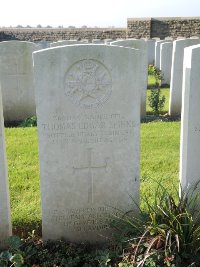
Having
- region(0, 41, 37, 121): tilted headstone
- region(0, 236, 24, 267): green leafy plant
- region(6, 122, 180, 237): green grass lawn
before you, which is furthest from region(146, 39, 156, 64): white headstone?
region(0, 236, 24, 267): green leafy plant

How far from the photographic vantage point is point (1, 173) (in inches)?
125

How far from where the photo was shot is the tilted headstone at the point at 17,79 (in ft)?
23.9

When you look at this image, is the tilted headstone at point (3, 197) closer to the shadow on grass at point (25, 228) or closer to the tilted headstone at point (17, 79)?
the shadow on grass at point (25, 228)

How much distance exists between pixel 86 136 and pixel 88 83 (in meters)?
0.46

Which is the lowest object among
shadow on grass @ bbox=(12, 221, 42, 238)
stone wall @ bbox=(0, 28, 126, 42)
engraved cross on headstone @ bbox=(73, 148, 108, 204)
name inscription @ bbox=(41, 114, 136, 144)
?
shadow on grass @ bbox=(12, 221, 42, 238)

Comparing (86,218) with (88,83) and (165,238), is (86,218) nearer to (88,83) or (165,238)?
(165,238)

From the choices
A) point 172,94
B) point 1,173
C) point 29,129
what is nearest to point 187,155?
point 1,173

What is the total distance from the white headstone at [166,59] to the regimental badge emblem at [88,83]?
7.69 meters

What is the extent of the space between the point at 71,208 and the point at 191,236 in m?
1.12

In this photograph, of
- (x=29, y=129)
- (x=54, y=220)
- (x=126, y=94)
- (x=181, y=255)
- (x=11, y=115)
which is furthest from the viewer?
(x=11, y=115)

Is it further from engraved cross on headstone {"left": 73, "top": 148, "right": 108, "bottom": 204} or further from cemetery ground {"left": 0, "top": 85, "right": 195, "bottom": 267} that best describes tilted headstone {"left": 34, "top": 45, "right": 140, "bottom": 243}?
cemetery ground {"left": 0, "top": 85, "right": 195, "bottom": 267}

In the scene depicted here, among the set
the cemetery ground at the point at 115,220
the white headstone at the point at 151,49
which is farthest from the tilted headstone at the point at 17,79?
the white headstone at the point at 151,49

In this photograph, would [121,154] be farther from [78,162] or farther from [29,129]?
[29,129]

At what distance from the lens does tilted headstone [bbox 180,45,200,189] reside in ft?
9.86
